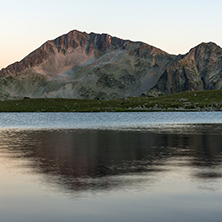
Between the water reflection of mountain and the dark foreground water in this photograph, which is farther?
the water reflection of mountain

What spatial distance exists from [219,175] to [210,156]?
7.37 metres

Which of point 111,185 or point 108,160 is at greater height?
point 111,185

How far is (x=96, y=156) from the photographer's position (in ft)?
88.3

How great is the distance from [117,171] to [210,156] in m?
8.26

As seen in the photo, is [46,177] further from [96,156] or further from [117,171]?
[96,156]

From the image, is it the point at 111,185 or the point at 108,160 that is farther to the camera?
the point at 108,160

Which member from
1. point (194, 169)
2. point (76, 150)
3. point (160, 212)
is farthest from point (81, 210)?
point (76, 150)

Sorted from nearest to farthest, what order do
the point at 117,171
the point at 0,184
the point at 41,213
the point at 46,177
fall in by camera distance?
the point at 41,213 < the point at 0,184 < the point at 46,177 < the point at 117,171

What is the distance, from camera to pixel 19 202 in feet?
47.0

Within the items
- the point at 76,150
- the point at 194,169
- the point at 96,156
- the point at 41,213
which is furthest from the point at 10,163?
the point at 41,213

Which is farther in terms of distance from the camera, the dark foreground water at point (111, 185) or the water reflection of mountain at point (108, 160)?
the water reflection of mountain at point (108, 160)

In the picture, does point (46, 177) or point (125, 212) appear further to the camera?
point (46, 177)

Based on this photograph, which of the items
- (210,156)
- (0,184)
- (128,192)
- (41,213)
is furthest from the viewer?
(210,156)

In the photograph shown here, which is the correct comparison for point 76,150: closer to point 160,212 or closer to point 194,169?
point 194,169
